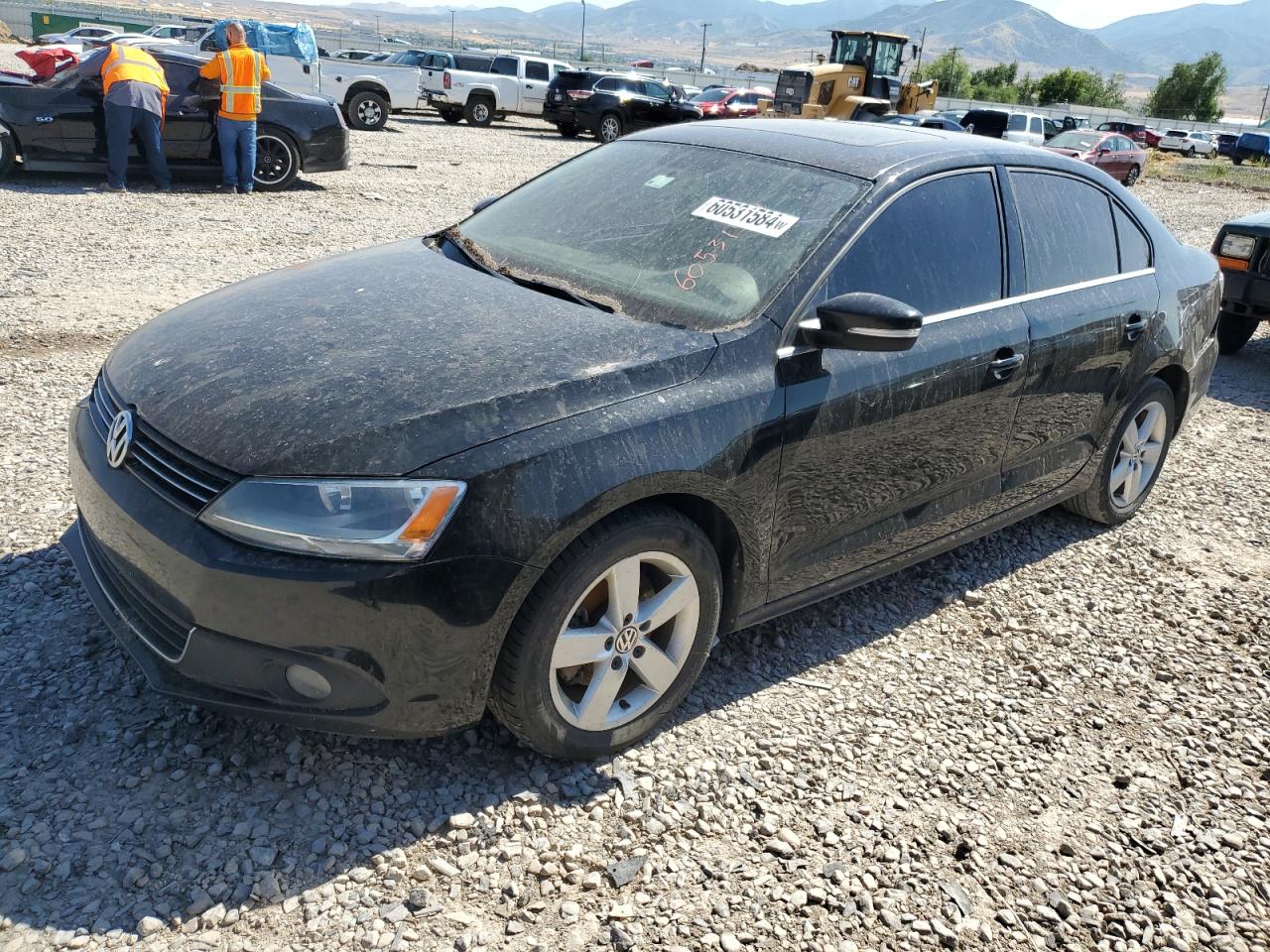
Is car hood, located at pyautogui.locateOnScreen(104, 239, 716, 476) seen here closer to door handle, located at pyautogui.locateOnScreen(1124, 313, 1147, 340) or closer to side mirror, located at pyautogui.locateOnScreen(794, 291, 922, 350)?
side mirror, located at pyautogui.locateOnScreen(794, 291, 922, 350)

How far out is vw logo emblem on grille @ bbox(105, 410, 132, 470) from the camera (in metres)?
2.68

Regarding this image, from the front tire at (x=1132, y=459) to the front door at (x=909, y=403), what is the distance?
3.30ft

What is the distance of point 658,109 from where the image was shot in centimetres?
2433

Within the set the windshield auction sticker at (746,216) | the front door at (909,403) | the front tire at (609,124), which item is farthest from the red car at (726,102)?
the windshield auction sticker at (746,216)

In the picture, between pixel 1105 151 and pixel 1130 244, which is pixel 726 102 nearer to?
pixel 1105 151

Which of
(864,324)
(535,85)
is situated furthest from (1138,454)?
(535,85)

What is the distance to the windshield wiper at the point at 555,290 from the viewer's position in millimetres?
3156

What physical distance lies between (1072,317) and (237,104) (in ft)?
30.8

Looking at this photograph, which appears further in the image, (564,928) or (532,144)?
(532,144)

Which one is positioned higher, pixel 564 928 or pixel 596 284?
pixel 596 284

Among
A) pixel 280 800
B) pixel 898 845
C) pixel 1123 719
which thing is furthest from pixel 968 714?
pixel 280 800

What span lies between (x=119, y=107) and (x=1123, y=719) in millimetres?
10583

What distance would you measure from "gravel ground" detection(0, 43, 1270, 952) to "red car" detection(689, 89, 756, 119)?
2575 cm

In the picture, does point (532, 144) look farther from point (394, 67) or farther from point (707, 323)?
point (707, 323)
